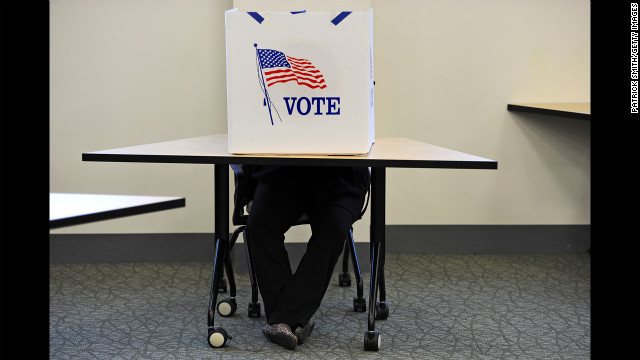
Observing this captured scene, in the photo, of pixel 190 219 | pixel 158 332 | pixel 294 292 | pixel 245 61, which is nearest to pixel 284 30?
pixel 245 61

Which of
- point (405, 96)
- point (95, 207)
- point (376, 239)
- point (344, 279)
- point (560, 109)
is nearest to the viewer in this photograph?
point (95, 207)

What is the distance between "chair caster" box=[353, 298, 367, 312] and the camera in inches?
95.3

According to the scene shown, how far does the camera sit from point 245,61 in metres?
1.71

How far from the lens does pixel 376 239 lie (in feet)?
7.02

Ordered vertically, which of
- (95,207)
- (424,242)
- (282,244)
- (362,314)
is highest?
(95,207)

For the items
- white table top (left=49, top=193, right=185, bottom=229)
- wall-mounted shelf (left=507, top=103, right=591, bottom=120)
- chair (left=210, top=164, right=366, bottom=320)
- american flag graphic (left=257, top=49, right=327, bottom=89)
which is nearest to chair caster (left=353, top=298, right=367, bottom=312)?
chair (left=210, top=164, right=366, bottom=320)

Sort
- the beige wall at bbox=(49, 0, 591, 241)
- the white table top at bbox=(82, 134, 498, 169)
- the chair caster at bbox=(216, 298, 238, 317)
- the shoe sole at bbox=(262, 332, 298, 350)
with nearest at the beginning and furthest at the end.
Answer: the white table top at bbox=(82, 134, 498, 169) < the shoe sole at bbox=(262, 332, 298, 350) < the chair caster at bbox=(216, 298, 238, 317) < the beige wall at bbox=(49, 0, 591, 241)

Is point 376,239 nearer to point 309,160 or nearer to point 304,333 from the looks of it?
point 304,333

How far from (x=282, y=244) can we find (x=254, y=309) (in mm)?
390

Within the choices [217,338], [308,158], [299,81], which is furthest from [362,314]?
[299,81]

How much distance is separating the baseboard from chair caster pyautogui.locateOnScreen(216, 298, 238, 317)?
90 cm

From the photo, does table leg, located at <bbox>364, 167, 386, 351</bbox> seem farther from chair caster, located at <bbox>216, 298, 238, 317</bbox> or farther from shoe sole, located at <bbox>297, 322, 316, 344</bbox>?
chair caster, located at <bbox>216, 298, 238, 317</bbox>
